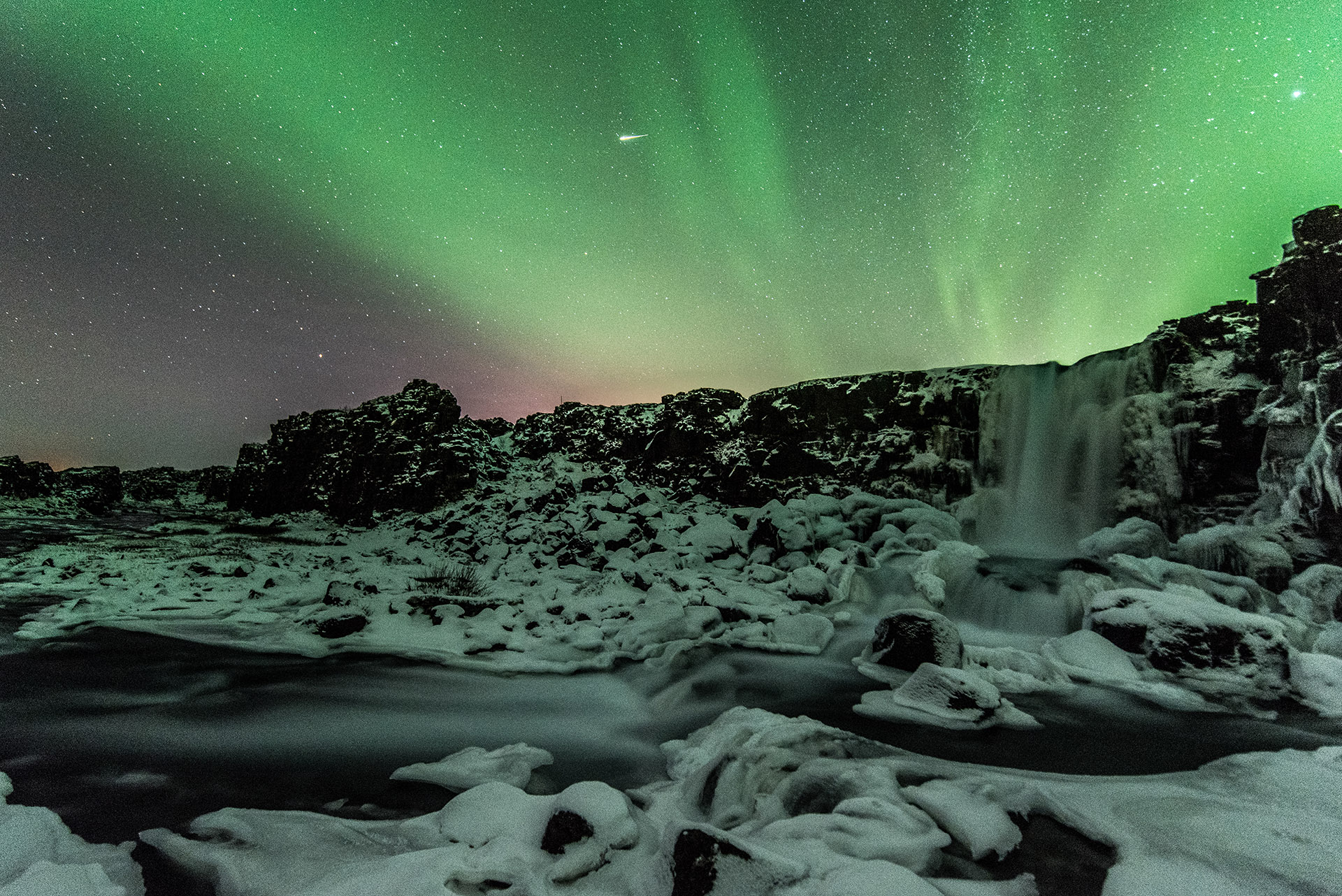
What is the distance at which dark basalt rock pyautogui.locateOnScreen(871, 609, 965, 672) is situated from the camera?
19.5 feet

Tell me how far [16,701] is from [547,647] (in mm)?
5415

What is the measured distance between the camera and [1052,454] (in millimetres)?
14773

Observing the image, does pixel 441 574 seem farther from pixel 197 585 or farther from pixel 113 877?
pixel 113 877

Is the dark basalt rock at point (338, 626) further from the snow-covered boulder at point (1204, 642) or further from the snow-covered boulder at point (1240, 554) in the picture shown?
the snow-covered boulder at point (1240, 554)

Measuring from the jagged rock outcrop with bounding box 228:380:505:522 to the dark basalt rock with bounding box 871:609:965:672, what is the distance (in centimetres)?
2384

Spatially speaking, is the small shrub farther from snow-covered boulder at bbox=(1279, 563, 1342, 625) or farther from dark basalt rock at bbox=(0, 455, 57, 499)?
dark basalt rock at bbox=(0, 455, 57, 499)

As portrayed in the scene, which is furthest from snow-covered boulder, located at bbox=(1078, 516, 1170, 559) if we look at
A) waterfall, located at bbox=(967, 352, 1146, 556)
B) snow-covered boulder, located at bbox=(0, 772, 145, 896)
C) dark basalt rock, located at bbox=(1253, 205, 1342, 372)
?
snow-covered boulder, located at bbox=(0, 772, 145, 896)

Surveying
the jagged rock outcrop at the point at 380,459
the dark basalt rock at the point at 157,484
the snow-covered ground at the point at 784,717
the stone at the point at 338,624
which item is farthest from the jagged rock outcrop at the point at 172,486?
the stone at the point at 338,624

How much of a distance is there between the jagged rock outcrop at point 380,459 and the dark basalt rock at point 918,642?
2384 centimetres

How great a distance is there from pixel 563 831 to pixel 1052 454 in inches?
682

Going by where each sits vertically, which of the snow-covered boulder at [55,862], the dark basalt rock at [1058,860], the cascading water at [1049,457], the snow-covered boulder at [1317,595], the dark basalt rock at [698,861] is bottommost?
the snow-covered boulder at [55,862]

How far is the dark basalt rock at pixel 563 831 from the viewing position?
2.63 m

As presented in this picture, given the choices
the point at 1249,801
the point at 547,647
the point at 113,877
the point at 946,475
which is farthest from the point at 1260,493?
the point at 113,877

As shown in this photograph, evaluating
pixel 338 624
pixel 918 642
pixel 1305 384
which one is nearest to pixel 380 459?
pixel 338 624
